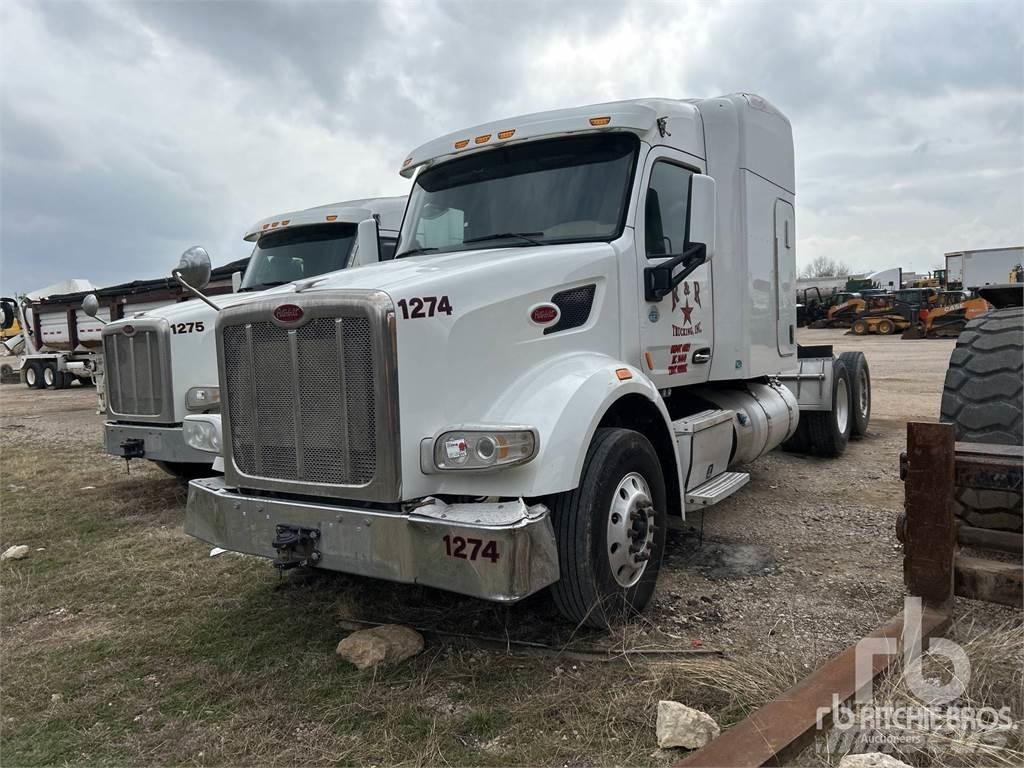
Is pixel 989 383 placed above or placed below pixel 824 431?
above

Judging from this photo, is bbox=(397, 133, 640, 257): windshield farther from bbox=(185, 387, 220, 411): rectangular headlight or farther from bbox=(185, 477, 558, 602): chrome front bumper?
bbox=(185, 387, 220, 411): rectangular headlight

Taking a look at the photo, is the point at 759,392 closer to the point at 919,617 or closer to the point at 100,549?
the point at 919,617

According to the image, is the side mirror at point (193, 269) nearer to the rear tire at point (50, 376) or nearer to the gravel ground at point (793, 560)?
the gravel ground at point (793, 560)

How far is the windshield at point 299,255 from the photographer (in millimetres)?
7880

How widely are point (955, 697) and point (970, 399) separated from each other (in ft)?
6.25

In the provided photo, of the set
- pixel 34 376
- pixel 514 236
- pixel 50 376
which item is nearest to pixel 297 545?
pixel 514 236

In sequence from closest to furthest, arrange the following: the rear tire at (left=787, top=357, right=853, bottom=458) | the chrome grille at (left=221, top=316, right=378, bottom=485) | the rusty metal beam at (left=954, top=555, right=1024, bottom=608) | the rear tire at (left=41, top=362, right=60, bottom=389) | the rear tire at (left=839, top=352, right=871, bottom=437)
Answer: the rusty metal beam at (left=954, top=555, right=1024, bottom=608), the chrome grille at (left=221, top=316, right=378, bottom=485), the rear tire at (left=787, top=357, right=853, bottom=458), the rear tire at (left=839, top=352, right=871, bottom=437), the rear tire at (left=41, top=362, right=60, bottom=389)

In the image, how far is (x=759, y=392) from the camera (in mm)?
6645

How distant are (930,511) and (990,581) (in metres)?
0.37

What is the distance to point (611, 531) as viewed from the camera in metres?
3.67

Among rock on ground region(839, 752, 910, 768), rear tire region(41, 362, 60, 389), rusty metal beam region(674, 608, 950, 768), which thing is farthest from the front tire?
rock on ground region(839, 752, 910, 768)

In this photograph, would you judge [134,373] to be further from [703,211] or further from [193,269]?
[703,211]

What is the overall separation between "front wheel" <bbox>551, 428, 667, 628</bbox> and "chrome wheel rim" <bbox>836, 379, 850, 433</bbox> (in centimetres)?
514

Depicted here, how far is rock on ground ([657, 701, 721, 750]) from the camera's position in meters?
2.77
